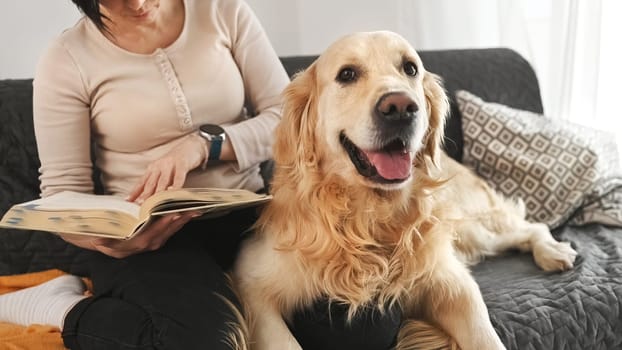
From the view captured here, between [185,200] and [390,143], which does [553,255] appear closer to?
[390,143]

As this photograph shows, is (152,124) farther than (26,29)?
No

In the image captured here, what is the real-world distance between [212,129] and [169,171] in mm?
162

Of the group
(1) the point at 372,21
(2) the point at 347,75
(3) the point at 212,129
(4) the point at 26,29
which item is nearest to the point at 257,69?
(3) the point at 212,129

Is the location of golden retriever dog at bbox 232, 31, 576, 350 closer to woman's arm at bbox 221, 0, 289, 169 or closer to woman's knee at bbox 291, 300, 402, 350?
woman's knee at bbox 291, 300, 402, 350

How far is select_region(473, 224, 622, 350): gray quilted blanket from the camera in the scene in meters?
1.36

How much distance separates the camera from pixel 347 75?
4.14ft

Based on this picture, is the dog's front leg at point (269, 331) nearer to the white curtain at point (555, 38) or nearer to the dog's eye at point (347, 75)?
the dog's eye at point (347, 75)

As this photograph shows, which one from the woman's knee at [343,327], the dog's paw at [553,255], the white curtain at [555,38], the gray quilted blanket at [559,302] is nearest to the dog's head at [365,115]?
the woman's knee at [343,327]


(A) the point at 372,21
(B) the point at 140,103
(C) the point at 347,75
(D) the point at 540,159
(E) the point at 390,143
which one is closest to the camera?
(E) the point at 390,143

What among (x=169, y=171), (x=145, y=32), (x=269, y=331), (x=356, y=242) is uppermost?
(x=145, y=32)

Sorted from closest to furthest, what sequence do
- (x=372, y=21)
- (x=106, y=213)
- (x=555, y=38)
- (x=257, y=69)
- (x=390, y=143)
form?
(x=106, y=213) < (x=390, y=143) < (x=257, y=69) < (x=555, y=38) < (x=372, y=21)

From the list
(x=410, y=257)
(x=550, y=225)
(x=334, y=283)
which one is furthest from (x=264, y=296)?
(x=550, y=225)

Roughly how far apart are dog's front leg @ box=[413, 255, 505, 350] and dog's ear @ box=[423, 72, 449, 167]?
0.23 metres

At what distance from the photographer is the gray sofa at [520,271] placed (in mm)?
1386
